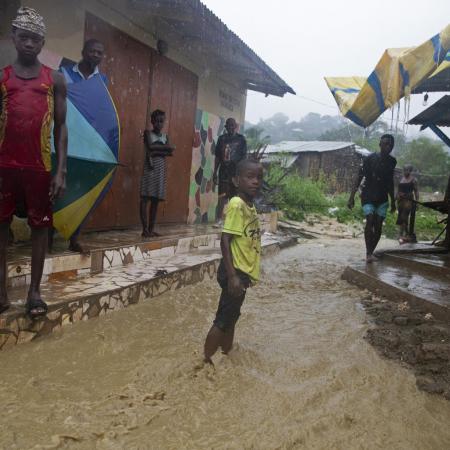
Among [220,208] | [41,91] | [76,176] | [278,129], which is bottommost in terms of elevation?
[220,208]

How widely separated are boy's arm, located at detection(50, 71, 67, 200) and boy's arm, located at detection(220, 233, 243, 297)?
1.17 meters

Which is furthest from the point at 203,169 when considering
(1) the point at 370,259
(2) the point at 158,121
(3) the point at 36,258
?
(3) the point at 36,258

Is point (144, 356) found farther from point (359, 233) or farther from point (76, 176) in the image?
point (359, 233)

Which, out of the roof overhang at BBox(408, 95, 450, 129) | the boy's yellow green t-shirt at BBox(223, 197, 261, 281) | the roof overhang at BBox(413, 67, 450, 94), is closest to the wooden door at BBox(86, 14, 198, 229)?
the boy's yellow green t-shirt at BBox(223, 197, 261, 281)

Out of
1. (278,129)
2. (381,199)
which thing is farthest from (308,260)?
(278,129)

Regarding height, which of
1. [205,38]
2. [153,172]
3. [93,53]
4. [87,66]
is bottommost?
[153,172]

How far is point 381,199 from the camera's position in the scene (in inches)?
240

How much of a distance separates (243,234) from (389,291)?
8.89 feet

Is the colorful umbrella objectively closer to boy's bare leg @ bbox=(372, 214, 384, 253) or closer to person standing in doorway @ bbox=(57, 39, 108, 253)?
person standing in doorway @ bbox=(57, 39, 108, 253)

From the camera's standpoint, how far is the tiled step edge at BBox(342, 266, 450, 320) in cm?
413

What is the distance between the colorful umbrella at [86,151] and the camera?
13.1 feet

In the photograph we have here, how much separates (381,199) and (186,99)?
149 inches

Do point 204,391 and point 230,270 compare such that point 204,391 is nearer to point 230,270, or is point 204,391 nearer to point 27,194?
point 230,270

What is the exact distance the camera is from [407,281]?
16.9 ft
